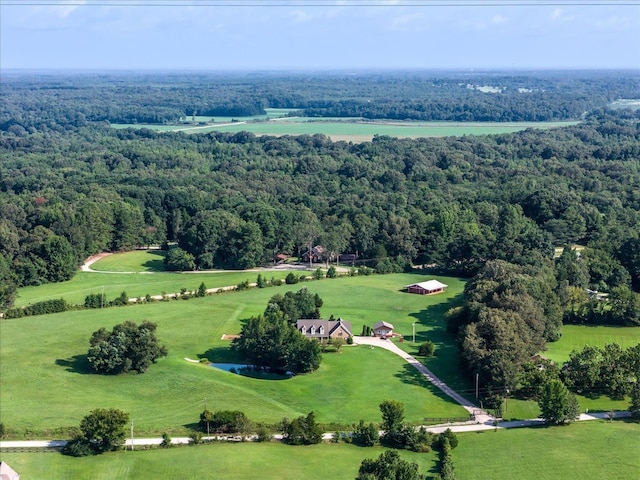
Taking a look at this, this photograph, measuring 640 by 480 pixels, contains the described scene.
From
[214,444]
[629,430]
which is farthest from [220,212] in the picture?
[629,430]

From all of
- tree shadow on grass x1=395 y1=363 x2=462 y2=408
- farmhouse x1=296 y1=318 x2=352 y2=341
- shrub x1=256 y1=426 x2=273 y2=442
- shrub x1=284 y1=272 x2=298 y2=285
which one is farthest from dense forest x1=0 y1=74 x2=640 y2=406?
shrub x1=256 y1=426 x2=273 y2=442

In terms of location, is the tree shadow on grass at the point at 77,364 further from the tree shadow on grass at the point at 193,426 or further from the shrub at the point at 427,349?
the shrub at the point at 427,349

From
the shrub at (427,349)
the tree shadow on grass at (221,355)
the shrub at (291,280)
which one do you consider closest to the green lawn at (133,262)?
the shrub at (291,280)

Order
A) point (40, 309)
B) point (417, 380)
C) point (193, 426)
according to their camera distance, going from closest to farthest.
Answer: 1. point (193, 426)
2. point (417, 380)
3. point (40, 309)

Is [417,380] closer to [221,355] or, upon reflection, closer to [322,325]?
[322,325]

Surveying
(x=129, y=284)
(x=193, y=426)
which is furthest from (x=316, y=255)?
(x=193, y=426)
